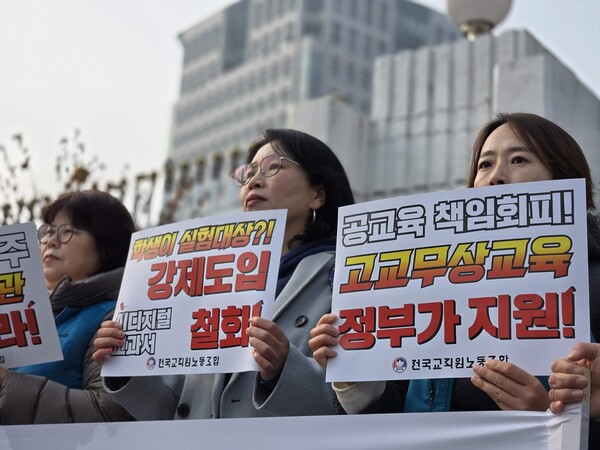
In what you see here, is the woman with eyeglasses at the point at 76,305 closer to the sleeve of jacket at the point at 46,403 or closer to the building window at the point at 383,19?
the sleeve of jacket at the point at 46,403

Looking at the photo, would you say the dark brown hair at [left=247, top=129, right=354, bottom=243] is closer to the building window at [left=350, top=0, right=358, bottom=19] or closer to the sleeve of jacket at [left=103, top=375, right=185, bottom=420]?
the sleeve of jacket at [left=103, top=375, right=185, bottom=420]

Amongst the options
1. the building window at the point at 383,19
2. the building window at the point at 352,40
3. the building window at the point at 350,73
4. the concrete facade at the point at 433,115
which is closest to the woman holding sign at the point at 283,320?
the concrete facade at the point at 433,115

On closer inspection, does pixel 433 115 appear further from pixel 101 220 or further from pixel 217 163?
pixel 101 220

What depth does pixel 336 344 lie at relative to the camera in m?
2.75

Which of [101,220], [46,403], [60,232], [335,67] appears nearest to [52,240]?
[60,232]

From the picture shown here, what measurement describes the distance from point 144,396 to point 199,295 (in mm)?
439

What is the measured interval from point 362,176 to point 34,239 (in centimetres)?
579

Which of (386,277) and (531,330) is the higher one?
(386,277)

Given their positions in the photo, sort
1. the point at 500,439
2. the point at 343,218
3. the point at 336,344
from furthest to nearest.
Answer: the point at 343,218 → the point at 336,344 → the point at 500,439

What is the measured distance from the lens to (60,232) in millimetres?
4109

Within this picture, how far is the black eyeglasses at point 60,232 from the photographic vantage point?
4.10 metres

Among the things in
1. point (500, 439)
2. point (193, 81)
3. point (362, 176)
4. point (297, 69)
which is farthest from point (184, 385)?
point (193, 81)

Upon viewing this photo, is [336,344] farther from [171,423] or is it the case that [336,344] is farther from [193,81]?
[193,81]

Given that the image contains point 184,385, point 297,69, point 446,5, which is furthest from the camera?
point 297,69
